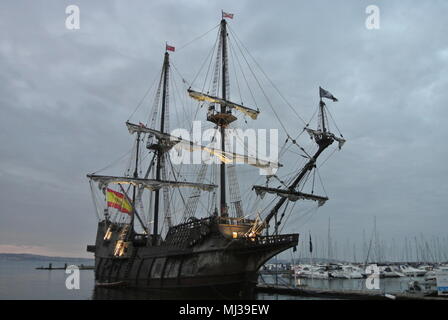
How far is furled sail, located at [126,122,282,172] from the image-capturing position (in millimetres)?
36969

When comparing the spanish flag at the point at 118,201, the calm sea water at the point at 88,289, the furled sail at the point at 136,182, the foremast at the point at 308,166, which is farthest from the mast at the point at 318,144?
the spanish flag at the point at 118,201

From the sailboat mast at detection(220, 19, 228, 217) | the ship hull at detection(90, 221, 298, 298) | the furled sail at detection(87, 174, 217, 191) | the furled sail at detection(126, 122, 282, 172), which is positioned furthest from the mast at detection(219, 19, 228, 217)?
the furled sail at detection(87, 174, 217, 191)

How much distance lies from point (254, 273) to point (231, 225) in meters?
4.33

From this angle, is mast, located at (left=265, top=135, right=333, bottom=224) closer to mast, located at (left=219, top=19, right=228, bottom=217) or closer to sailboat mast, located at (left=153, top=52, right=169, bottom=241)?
mast, located at (left=219, top=19, right=228, bottom=217)

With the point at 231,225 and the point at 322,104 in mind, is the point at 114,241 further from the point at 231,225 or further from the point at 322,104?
the point at 322,104

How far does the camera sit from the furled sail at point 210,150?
36969mm

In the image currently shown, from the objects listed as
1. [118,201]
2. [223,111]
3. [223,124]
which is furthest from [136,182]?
[223,111]

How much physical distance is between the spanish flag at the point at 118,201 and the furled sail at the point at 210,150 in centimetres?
821

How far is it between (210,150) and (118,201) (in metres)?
17.0

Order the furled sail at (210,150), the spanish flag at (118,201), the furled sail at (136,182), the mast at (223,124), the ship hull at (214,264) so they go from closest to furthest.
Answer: the ship hull at (214,264), the mast at (223,124), the furled sail at (210,150), the furled sail at (136,182), the spanish flag at (118,201)

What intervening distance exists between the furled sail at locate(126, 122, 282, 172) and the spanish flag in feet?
26.9

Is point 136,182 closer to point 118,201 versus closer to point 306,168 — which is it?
point 118,201

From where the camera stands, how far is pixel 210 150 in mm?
38094

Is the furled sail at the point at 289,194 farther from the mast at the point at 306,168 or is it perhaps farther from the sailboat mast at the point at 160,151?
the sailboat mast at the point at 160,151
